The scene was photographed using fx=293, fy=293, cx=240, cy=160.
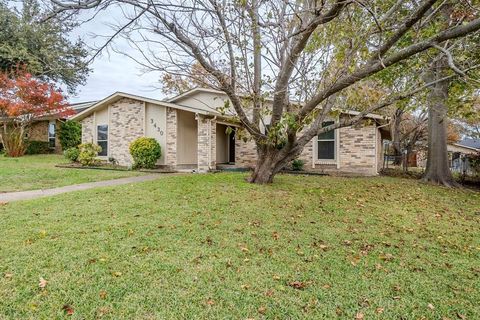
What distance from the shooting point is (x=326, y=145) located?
14.3 m

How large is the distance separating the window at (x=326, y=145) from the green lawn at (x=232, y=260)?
7.17 m

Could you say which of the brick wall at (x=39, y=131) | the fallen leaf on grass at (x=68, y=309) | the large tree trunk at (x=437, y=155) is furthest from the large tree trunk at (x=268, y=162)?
the brick wall at (x=39, y=131)

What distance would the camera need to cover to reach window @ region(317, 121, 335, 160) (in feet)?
46.3

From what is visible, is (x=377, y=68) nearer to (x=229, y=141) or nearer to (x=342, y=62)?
(x=342, y=62)

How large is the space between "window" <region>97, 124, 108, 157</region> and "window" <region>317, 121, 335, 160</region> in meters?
11.6

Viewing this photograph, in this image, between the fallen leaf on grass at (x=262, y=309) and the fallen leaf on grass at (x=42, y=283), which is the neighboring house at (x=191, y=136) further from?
the fallen leaf on grass at (x=262, y=309)

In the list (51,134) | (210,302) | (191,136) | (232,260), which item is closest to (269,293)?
(210,302)

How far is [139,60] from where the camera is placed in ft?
20.4

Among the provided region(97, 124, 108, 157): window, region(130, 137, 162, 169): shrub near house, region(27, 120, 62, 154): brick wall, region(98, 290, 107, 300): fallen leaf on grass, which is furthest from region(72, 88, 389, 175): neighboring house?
region(98, 290, 107, 300): fallen leaf on grass

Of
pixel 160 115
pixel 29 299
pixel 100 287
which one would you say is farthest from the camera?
pixel 160 115

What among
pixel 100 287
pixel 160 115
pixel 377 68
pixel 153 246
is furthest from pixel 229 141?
pixel 100 287

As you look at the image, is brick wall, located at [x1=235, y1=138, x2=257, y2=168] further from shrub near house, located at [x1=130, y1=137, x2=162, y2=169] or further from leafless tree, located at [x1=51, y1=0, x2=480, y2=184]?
leafless tree, located at [x1=51, y1=0, x2=480, y2=184]

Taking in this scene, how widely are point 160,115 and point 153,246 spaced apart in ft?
37.6

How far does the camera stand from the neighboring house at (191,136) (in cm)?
1342
